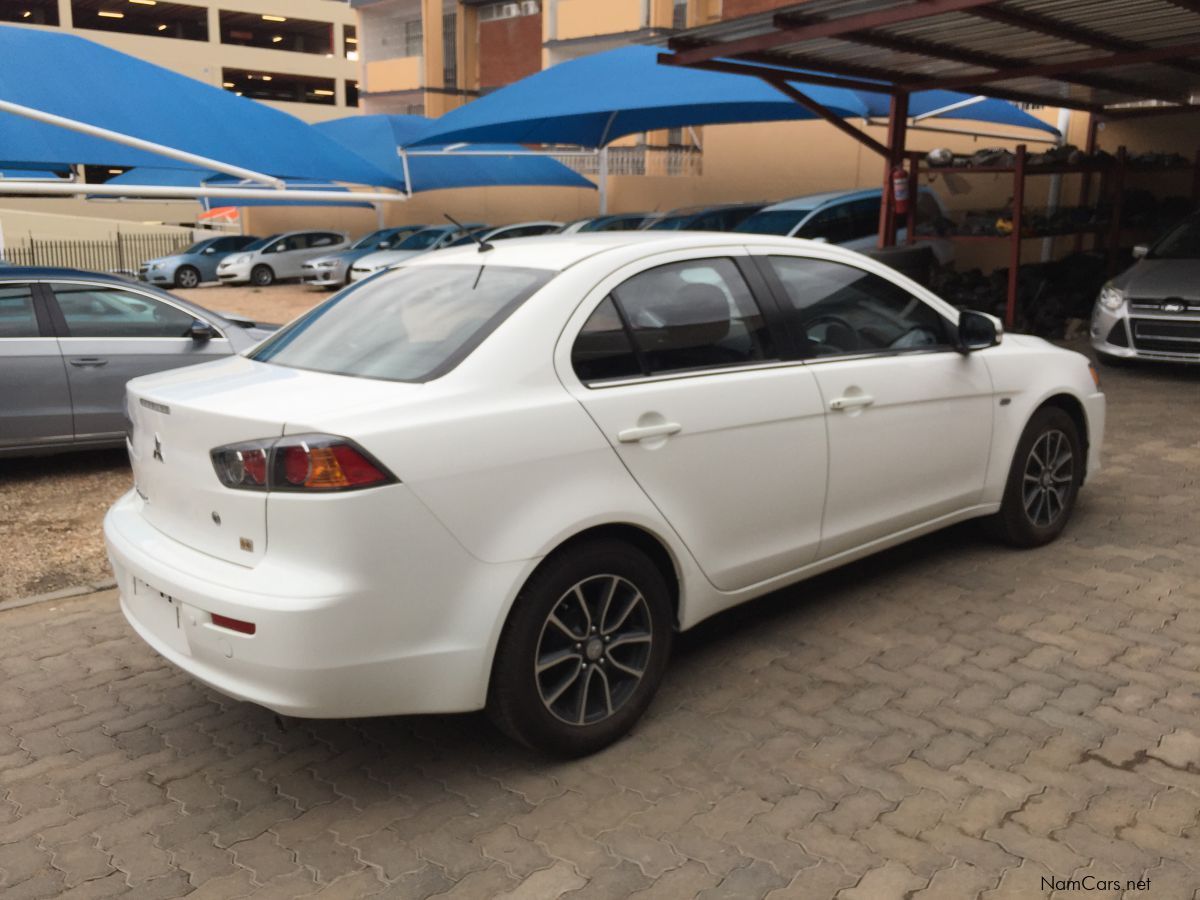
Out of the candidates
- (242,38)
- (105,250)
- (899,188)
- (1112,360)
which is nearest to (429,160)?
(899,188)

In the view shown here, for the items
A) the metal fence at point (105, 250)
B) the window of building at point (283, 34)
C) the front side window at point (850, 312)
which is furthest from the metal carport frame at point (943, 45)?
the window of building at point (283, 34)

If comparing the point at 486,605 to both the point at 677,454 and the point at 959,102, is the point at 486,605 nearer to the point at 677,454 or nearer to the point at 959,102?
the point at 677,454

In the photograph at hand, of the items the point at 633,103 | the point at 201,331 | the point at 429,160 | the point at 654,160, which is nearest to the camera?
the point at 201,331

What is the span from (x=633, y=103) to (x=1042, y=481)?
34.8 ft

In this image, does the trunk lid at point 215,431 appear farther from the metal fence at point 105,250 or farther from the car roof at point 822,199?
the metal fence at point 105,250

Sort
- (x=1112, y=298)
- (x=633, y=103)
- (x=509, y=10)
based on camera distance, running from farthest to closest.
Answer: (x=509, y=10) < (x=633, y=103) < (x=1112, y=298)

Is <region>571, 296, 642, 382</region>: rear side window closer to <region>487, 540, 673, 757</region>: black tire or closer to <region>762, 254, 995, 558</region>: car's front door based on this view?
<region>487, 540, 673, 757</region>: black tire

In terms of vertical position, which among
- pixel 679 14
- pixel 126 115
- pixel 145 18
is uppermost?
pixel 145 18

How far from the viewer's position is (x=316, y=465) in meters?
2.92

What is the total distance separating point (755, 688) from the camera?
3955 millimetres

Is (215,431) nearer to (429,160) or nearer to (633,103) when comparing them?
(633,103)

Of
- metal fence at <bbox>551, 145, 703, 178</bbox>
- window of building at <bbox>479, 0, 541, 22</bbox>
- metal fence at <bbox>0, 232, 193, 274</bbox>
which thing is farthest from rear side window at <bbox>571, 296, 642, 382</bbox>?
window of building at <bbox>479, 0, 541, 22</bbox>

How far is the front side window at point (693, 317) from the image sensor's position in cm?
368

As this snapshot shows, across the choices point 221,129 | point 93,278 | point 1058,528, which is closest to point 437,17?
point 221,129
